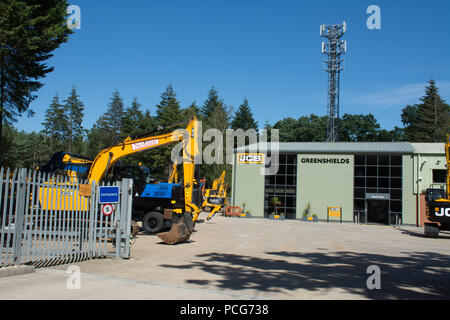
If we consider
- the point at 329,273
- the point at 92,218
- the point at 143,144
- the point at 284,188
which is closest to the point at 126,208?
the point at 92,218

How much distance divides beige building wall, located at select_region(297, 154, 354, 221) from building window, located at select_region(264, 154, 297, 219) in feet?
2.34

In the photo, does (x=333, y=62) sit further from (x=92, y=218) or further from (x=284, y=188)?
(x=92, y=218)

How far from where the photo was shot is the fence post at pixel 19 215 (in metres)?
8.09

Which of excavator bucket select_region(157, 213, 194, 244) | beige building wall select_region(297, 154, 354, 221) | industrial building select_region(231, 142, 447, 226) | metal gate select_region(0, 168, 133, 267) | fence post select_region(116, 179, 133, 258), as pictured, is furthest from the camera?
beige building wall select_region(297, 154, 354, 221)

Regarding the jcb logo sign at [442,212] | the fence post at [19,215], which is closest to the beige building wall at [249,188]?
the jcb logo sign at [442,212]

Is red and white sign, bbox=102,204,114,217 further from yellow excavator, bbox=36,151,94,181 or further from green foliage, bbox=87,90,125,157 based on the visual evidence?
green foliage, bbox=87,90,125,157

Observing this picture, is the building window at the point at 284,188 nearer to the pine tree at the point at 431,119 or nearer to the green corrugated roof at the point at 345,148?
the green corrugated roof at the point at 345,148

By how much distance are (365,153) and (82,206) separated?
33839mm

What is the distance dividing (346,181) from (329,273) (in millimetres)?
30254

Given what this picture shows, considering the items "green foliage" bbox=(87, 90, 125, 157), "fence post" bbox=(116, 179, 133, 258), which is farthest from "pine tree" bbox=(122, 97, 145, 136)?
"fence post" bbox=(116, 179, 133, 258)

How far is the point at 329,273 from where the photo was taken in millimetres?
9789

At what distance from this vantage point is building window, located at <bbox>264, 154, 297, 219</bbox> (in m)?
39.8

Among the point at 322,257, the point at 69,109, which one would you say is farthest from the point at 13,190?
the point at 69,109

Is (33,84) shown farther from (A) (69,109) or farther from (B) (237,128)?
(A) (69,109)
